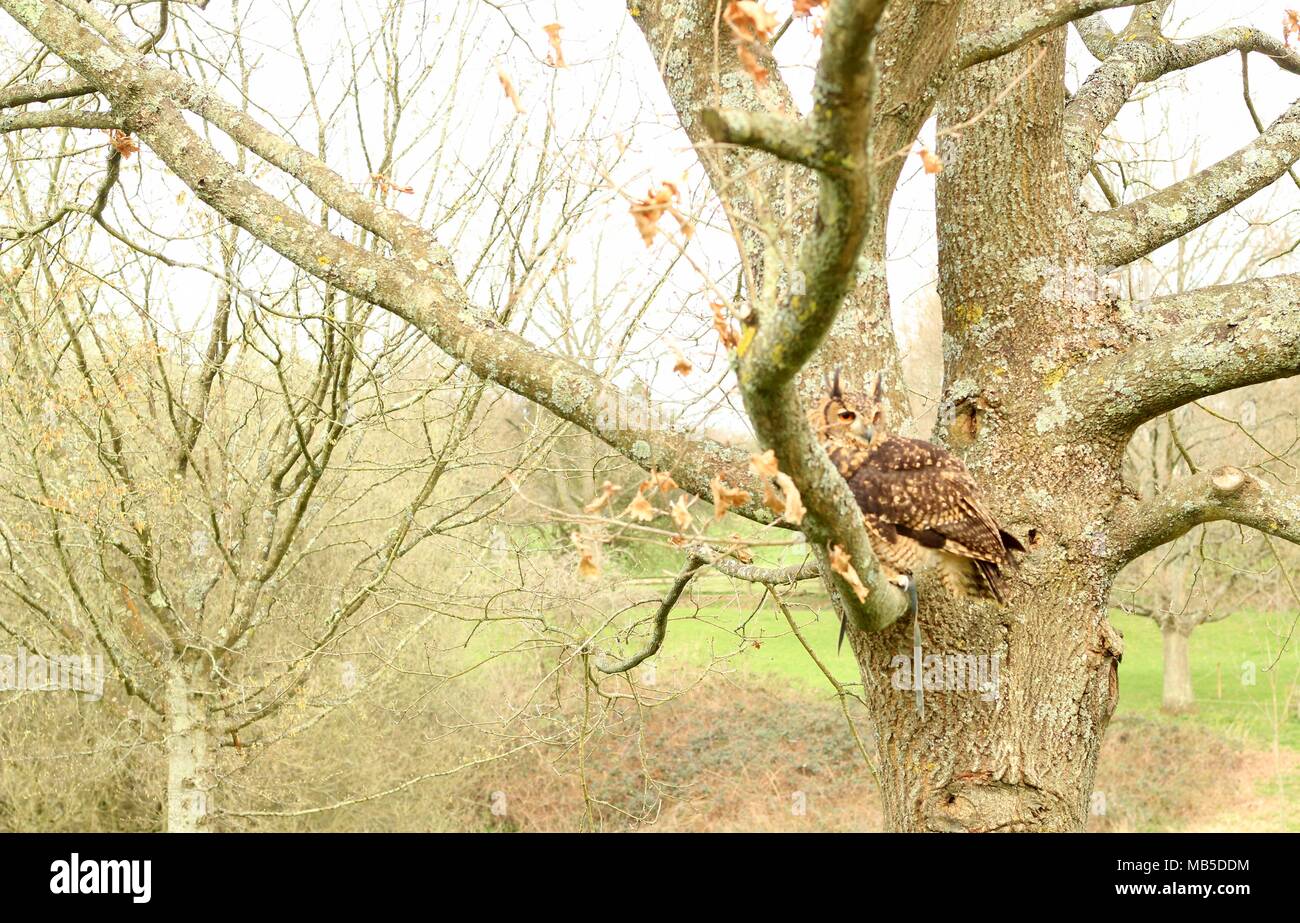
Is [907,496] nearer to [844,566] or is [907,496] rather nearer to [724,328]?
[844,566]

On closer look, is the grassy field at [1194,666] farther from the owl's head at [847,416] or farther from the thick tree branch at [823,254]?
the thick tree branch at [823,254]

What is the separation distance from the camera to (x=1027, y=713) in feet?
9.49

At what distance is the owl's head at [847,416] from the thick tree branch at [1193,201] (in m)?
1.10

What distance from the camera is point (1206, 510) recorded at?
107 inches

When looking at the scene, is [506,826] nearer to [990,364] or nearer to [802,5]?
[990,364]

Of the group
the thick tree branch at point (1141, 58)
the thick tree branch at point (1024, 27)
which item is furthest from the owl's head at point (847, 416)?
the thick tree branch at point (1141, 58)

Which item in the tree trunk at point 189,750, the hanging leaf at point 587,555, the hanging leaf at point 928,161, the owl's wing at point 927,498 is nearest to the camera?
the hanging leaf at point 928,161

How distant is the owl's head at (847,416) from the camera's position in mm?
2736

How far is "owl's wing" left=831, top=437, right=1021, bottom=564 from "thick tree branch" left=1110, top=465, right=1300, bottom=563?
426 millimetres

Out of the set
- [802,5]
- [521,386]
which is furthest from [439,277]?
[802,5]

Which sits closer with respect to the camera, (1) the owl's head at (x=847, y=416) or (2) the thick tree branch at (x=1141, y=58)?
(1) the owl's head at (x=847, y=416)

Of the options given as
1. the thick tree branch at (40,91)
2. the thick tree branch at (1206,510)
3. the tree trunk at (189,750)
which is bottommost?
the tree trunk at (189,750)

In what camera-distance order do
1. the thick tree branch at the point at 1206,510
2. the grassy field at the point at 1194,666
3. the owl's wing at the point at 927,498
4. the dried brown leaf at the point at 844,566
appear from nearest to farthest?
the dried brown leaf at the point at 844,566
the thick tree branch at the point at 1206,510
the owl's wing at the point at 927,498
the grassy field at the point at 1194,666

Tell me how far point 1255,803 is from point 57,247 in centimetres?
1453
